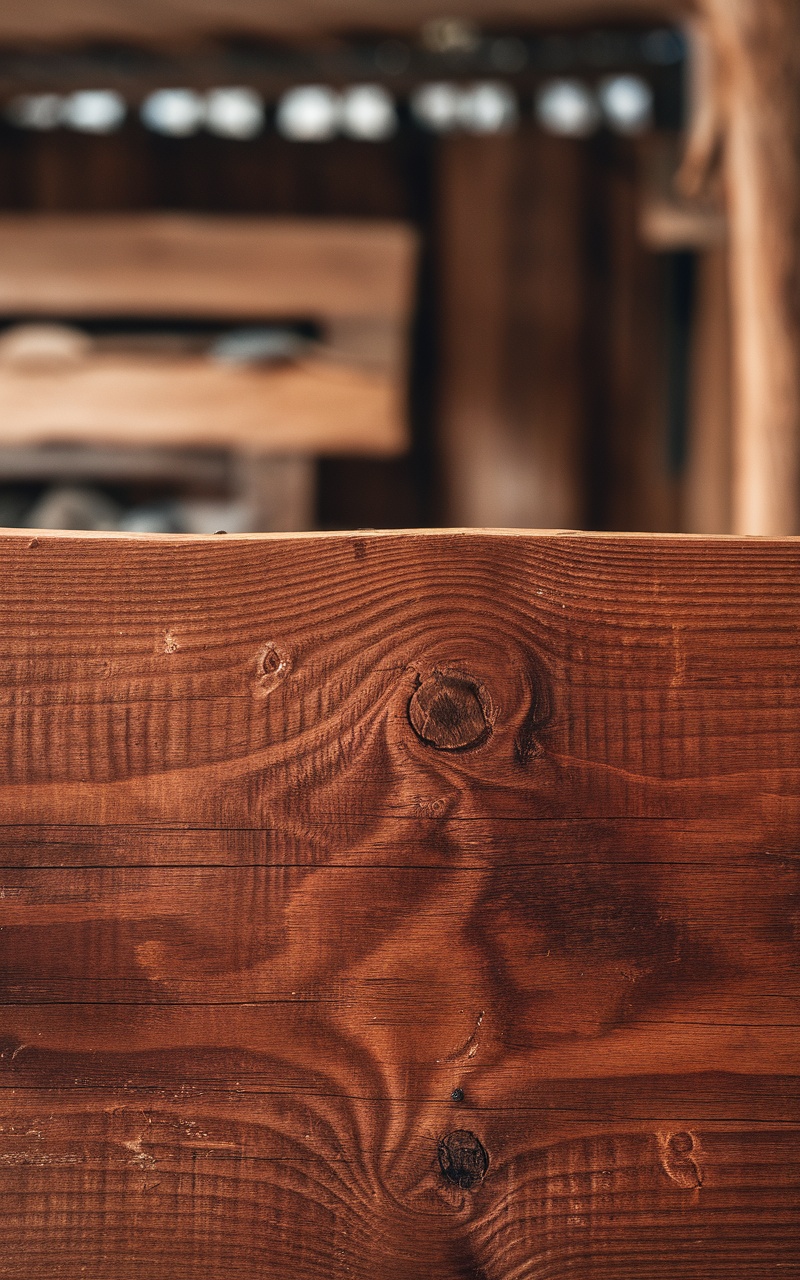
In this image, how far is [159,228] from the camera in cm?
315

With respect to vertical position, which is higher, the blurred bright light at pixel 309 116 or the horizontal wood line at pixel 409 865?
the blurred bright light at pixel 309 116

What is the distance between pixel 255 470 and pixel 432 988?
9.20 feet

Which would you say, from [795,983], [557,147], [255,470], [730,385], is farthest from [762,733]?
[557,147]

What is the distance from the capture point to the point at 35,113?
11.4 ft

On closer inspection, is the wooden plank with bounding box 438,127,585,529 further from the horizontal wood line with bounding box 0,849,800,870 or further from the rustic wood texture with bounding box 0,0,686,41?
the horizontal wood line with bounding box 0,849,800,870

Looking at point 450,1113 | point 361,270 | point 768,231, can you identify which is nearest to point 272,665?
point 450,1113

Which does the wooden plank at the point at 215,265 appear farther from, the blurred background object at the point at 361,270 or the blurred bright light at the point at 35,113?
the blurred bright light at the point at 35,113

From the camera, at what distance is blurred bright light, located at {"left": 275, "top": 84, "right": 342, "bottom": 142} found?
11.2 ft

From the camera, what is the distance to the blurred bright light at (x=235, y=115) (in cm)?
341

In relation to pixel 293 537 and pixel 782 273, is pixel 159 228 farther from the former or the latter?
pixel 293 537

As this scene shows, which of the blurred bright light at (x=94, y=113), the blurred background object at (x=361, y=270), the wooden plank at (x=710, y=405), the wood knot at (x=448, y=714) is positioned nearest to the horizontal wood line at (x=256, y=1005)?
the wood knot at (x=448, y=714)

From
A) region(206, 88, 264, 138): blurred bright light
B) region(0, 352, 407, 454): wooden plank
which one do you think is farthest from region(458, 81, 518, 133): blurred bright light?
region(0, 352, 407, 454): wooden plank

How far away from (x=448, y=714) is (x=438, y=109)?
3.47m

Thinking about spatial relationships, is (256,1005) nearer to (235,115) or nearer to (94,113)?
(235,115)
